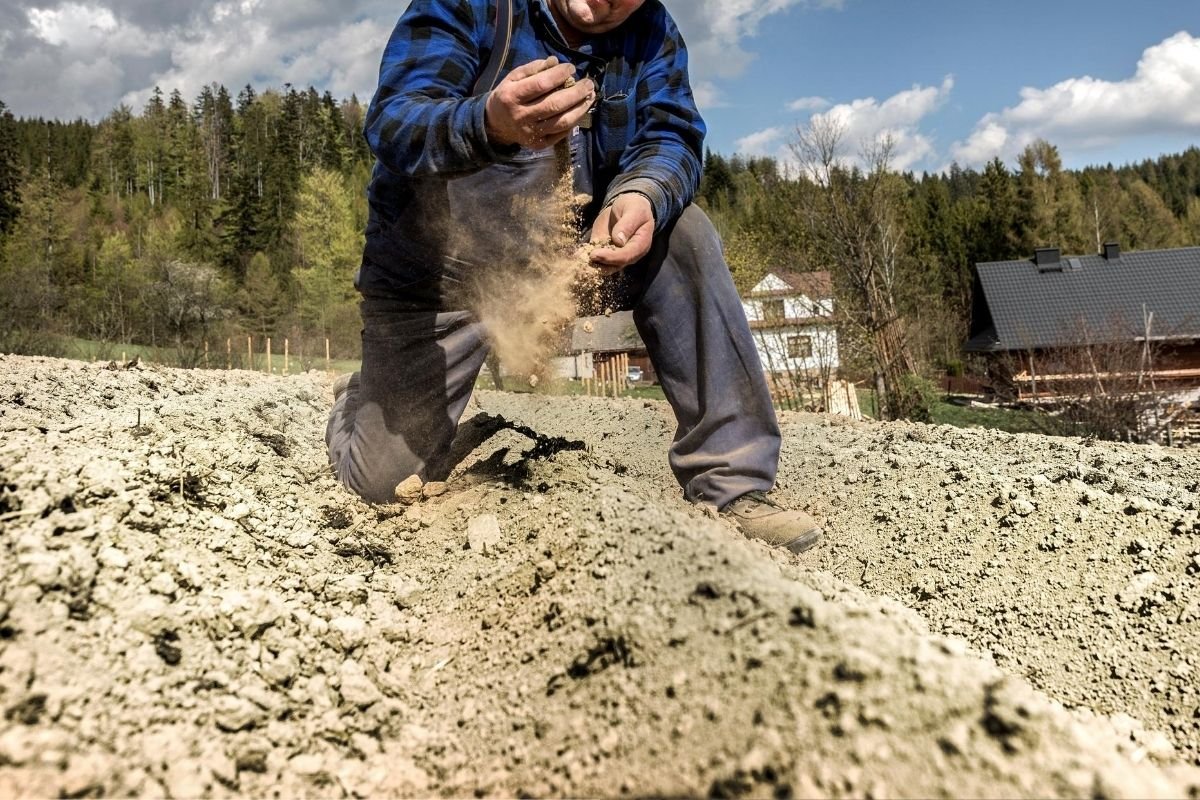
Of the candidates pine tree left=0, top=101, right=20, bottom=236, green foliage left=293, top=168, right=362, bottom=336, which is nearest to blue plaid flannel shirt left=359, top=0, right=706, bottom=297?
green foliage left=293, top=168, right=362, bottom=336

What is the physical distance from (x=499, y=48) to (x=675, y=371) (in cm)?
116

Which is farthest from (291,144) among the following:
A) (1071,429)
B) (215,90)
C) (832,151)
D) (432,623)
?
(432,623)

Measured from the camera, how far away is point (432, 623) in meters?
1.47

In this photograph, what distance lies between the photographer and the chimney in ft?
91.9

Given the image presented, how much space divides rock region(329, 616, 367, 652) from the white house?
12.8 m

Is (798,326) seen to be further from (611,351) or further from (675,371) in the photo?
(675,371)

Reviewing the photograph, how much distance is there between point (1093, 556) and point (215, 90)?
85.5 meters

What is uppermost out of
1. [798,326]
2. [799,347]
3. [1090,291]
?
[1090,291]

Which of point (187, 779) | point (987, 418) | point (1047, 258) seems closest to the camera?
point (187, 779)

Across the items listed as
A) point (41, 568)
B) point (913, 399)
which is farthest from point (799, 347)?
point (41, 568)

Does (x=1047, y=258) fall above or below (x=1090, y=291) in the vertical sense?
above

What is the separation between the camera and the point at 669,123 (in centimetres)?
→ 253

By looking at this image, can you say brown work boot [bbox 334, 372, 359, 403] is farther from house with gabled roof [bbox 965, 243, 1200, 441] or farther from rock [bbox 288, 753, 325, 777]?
house with gabled roof [bbox 965, 243, 1200, 441]

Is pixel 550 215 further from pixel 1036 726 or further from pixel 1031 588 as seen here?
pixel 1036 726
